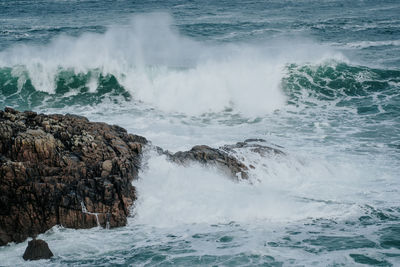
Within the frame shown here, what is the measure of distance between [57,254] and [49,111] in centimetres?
1152

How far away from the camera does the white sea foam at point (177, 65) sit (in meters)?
20.9

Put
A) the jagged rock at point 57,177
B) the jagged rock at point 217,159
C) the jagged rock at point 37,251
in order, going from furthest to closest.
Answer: the jagged rock at point 217,159 < the jagged rock at point 57,177 < the jagged rock at point 37,251

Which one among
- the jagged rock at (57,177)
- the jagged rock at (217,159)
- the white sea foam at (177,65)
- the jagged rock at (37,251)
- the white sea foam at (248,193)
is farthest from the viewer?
the white sea foam at (177,65)

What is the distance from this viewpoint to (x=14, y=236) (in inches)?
362

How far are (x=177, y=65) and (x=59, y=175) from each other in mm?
15661

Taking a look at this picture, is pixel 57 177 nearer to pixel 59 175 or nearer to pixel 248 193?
pixel 59 175

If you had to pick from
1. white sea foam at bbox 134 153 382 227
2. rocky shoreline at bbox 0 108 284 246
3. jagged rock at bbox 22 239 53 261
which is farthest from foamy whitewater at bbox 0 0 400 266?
rocky shoreline at bbox 0 108 284 246

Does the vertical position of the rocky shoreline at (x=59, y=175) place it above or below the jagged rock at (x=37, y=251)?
above

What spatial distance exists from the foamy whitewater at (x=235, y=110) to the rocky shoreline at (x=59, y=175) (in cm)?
33

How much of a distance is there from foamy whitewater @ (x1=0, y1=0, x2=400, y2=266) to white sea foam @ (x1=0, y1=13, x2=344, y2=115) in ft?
0.32

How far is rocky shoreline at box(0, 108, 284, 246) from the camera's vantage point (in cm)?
930

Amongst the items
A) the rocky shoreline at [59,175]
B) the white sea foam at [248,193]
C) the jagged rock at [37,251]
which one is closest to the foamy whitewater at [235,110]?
the white sea foam at [248,193]

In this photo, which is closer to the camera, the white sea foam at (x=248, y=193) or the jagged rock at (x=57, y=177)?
the jagged rock at (x=57, y=177)

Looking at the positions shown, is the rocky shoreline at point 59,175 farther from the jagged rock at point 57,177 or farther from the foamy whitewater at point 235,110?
the foamy whitewater at point 235,110
